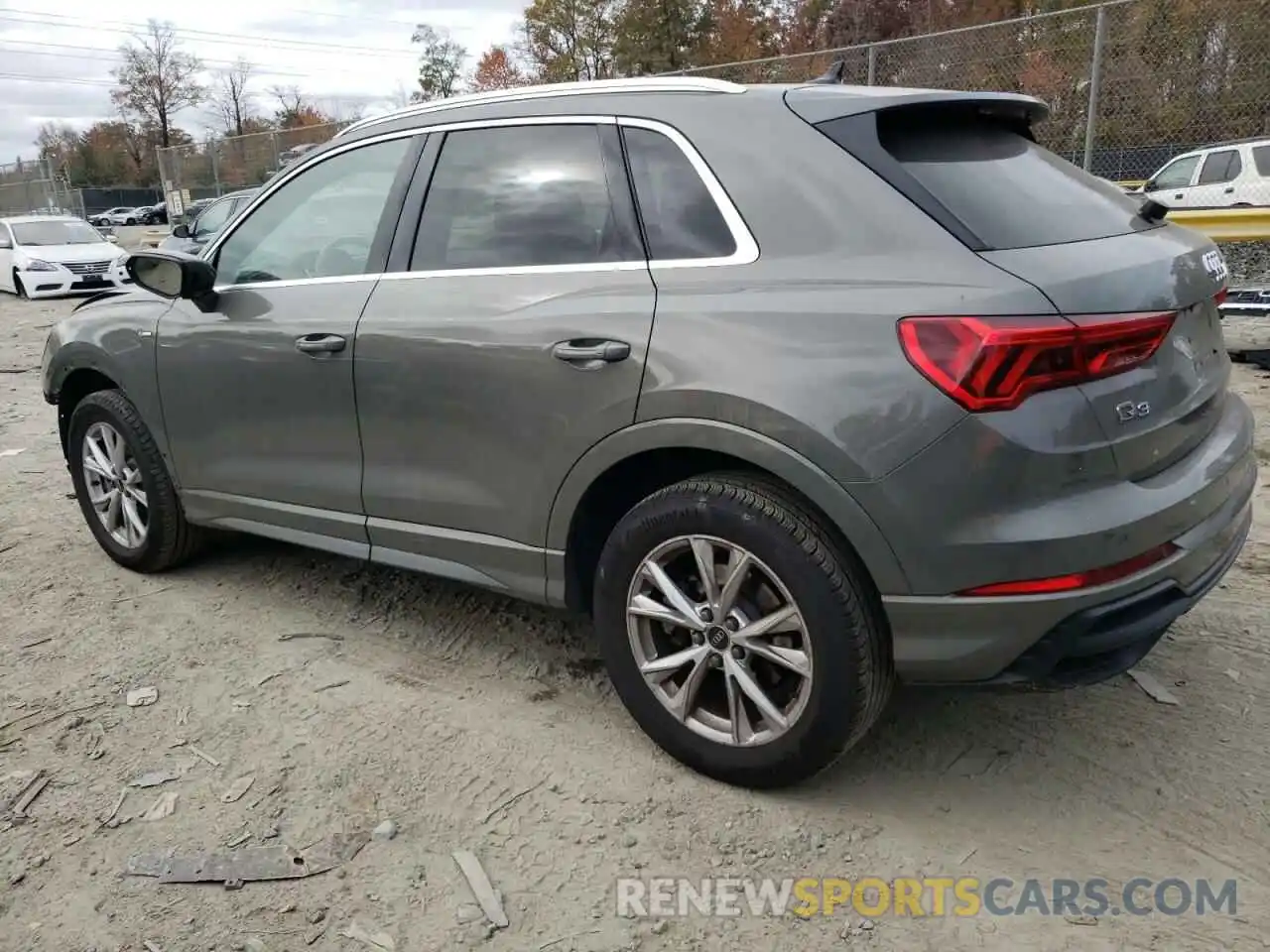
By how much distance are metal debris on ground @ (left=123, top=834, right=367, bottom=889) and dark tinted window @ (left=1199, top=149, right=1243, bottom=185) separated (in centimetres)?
1087

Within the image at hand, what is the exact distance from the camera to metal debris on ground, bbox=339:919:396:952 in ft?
7.59

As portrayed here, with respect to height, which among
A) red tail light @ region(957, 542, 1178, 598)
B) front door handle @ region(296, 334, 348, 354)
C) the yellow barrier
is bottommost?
red tail light @ region(957, 542, 1178, 598)

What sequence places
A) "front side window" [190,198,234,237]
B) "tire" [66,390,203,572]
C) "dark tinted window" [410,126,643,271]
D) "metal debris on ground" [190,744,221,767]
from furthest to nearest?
"front side window" [190,198,234,237], "tire" [66,390,203,572], "metal debris on ground" [190,744,221,767], "dark tinted window" [410,126,643,271]

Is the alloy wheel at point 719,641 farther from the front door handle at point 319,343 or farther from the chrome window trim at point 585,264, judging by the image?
the front door handle at point 319,343

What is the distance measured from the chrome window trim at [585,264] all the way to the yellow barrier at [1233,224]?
24.0 feet

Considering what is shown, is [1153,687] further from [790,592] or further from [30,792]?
[30,792]

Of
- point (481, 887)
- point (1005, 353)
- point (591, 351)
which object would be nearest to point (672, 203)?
point (591, 351)

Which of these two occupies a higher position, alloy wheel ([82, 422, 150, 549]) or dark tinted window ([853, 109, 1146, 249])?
dark tinted window ([853, 109, 1146, 249])

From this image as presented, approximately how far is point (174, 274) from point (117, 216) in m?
59.3

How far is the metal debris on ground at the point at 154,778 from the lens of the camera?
9.72 ft

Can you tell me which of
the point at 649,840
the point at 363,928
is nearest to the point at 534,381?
the point at 649,840

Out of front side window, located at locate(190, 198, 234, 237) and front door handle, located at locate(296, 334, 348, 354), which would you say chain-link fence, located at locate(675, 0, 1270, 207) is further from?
front side window, located at locate(190, 198, 234, 237)

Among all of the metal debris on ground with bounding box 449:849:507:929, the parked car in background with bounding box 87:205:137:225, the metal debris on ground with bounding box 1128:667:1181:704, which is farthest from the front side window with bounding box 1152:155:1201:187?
the parked car in background with bounding box 87:205:137:225

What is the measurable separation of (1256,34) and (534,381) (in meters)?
8.82
